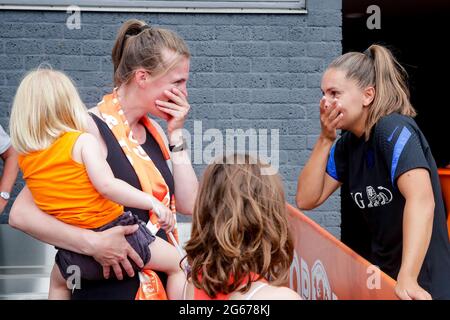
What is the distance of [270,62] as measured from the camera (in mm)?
5375

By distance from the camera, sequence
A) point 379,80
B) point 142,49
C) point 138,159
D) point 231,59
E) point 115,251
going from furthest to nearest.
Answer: point 231,59
point 379,80
point 142,49
point 138,159
point 115,251

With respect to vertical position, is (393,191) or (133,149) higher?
(133,149)

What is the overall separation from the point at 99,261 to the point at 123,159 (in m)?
0.35

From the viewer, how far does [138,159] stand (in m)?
2.47

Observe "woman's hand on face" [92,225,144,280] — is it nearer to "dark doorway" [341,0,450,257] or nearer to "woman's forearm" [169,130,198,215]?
"woman's forearm" [169,130,198,215]

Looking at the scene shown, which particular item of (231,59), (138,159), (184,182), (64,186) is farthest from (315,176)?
(231,59)

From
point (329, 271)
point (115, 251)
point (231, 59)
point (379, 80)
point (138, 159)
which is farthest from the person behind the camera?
point (231, 59)

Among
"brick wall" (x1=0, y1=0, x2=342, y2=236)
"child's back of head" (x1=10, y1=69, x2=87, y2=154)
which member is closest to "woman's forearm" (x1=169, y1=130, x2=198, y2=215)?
"child's back of head" (x1=10, y1=69, x2=87, y2=154)

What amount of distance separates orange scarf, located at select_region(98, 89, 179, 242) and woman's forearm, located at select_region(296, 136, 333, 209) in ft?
2.40

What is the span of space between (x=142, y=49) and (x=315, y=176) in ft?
3.09

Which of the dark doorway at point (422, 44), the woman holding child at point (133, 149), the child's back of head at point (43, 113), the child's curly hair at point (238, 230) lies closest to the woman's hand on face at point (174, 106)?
the woman holding child at point (133, 149)

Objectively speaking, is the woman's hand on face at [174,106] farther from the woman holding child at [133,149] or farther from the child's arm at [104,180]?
the child's arm at [104,180]

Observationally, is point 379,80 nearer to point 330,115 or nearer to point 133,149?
point 330,115
